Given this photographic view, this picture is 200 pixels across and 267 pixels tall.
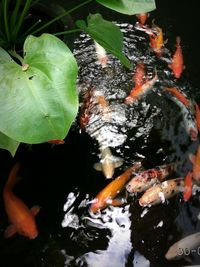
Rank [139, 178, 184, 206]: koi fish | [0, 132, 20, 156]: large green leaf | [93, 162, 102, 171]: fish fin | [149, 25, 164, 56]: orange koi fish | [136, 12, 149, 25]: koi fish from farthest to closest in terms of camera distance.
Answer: [136, 12, 149, 25]: koi fish → [149, 25, 164, 56]: orange koi fish → [93, 162, 102, 171]: fish fin → [139, 178, 184, 206]: koi fish → [0, 132, 20, 156]: large green leaf

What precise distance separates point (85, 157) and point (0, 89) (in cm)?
69

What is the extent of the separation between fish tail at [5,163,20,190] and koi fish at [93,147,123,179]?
0.31 meters

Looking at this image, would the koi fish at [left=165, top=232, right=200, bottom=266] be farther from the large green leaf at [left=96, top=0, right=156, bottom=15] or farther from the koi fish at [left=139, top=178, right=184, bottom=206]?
the large green leaf at [left=96, top=0, right=156, bottom=15]

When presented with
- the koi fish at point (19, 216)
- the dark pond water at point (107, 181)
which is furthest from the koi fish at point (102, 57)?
the koi fish at point (19, 216)

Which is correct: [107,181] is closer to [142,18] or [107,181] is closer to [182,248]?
[182,248]

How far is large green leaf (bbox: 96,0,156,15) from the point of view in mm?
1270

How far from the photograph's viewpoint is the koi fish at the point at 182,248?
1.36 metres

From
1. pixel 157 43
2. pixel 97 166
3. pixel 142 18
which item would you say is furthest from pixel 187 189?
pixel 142 18

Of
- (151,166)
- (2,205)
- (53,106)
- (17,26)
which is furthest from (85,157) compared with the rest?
(53,106)

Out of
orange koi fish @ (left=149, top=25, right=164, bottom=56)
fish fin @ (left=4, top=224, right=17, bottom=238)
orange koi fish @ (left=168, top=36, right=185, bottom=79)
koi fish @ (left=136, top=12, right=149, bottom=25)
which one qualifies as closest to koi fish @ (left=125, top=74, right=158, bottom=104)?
orange koi fish @ (left=168, top=36, right=185, bottom=79)

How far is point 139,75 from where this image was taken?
194 centimetres

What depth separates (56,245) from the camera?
4.63 feet

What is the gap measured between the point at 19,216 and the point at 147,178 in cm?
50

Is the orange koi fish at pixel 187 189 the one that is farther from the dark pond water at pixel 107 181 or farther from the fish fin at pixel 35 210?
the fish fin at pixel 35 210
